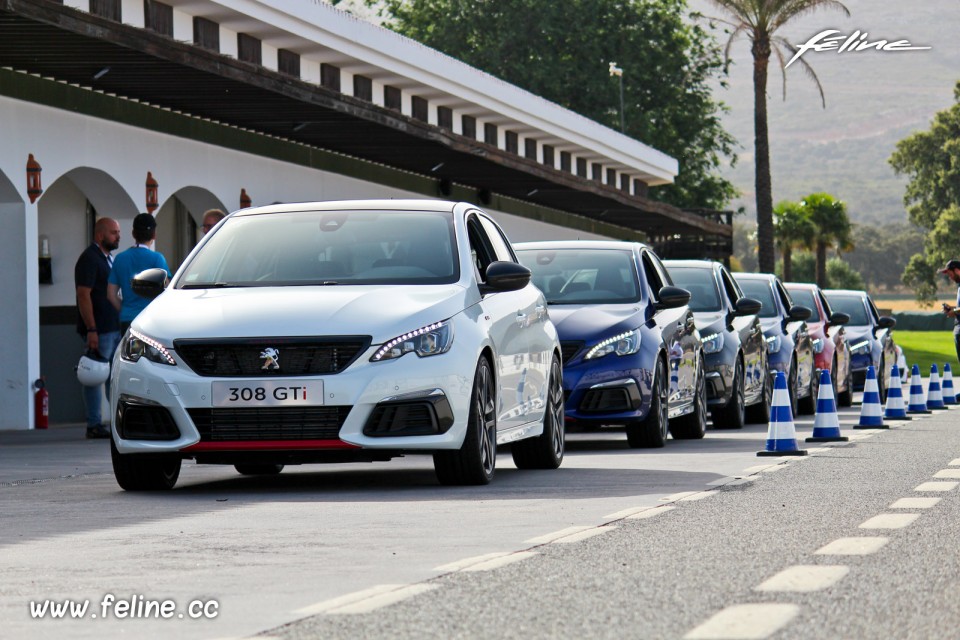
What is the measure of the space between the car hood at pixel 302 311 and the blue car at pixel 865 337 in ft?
63.8

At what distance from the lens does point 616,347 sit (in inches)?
633

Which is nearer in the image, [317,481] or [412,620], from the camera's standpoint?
[412,620]

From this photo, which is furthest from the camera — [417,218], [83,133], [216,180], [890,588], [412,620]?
[216,180]

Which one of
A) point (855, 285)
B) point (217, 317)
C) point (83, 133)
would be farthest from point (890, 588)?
point (855, 285)

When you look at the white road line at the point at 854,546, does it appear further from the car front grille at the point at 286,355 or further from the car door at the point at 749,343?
the car door at the point at 749,343

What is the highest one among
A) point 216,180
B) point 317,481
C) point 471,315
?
point 216,180

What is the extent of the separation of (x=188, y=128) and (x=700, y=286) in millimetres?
8437

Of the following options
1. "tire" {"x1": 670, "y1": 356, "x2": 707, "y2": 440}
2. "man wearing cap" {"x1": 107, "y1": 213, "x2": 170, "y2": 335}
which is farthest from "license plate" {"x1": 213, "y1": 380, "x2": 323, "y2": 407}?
"tire" {"x1": 670, "y1": 356, "x2": 707, "y2": 440}

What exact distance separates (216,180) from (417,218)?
1484cm

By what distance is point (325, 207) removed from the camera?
12945 millimetres

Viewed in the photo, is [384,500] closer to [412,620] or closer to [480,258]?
[480,258]

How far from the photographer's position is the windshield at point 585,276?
17.0 metres

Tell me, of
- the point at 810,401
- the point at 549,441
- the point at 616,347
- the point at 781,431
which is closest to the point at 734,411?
the point at 616,347

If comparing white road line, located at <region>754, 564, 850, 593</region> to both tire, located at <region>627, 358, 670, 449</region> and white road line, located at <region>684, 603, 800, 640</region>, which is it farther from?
tire, located at <region>627, 358, 670, 449</region>
